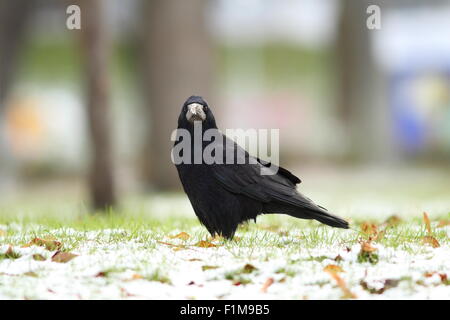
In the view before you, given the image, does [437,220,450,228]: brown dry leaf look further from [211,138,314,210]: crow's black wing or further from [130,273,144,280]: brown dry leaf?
[130,273,144,280]: brown dry leaf

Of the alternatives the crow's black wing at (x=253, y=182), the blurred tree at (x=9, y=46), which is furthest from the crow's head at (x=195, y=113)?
the blurred tree at (x=9, y=46)

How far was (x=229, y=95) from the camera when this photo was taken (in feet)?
91.8

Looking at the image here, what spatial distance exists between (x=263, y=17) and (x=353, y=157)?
13622 mm

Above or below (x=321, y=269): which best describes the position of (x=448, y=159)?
below

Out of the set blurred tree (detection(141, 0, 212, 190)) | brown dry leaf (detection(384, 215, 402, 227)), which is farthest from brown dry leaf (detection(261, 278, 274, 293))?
blurred tree (detection(141, 0, 212, 190))

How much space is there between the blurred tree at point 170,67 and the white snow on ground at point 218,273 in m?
8.86

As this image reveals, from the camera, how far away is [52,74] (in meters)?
26.2

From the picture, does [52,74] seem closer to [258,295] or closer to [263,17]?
[263,17]

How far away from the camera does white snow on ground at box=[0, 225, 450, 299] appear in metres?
4.25

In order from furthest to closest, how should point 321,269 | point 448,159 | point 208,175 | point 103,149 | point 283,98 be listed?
point 283,98 < point 448,159 < point 103,149 < point 208,175 < point 321,269

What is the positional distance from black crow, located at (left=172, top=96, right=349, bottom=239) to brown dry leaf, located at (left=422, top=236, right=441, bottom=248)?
23.1 inches

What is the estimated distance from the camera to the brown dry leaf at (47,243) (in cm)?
504
